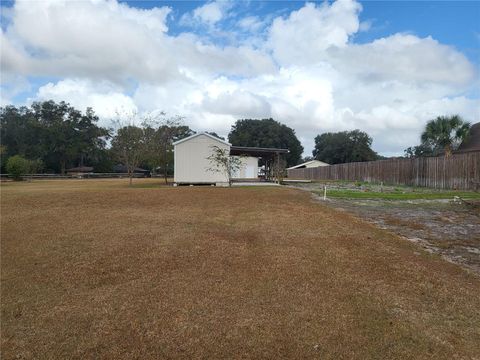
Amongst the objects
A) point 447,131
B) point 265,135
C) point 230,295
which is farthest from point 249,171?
point 265,135

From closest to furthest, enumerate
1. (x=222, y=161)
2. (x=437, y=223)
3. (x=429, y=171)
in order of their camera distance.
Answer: (x=437, y=223), (x=429, y=171), (x=222, y=161)

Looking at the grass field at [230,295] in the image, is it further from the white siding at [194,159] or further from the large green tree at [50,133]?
the large green tree at [50,133]

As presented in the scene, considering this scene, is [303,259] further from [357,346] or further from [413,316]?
[357,346]

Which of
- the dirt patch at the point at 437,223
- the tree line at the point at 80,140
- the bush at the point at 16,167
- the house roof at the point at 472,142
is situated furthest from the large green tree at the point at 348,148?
the dirt patch at the point at 437,223

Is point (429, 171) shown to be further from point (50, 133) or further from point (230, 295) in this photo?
point (50, 133)

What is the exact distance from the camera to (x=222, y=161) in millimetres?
23953

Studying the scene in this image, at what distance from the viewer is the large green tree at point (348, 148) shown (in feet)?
207

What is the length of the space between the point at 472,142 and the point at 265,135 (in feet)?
136

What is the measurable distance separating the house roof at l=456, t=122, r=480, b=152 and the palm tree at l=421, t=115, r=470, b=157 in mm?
917

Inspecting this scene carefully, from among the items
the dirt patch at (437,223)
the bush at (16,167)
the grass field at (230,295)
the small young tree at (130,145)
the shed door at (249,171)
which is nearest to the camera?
the grass field at (230,295)

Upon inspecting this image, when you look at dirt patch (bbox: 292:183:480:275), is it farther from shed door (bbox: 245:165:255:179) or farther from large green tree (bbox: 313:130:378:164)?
large green tree (bbox: 313:130:378:164)

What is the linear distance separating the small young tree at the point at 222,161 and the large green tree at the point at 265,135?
1688 inches

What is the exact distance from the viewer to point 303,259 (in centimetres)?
575

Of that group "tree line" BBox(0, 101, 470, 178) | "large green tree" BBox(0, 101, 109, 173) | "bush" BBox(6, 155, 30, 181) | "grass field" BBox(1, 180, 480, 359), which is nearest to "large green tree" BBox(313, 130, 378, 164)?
"tree line" BBox(0, 101, 470, 178)
